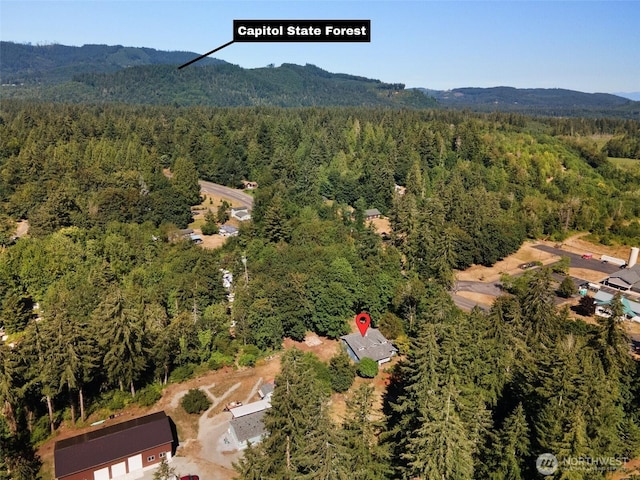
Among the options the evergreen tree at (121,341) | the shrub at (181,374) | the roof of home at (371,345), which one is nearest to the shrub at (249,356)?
the shrub at (181,374)

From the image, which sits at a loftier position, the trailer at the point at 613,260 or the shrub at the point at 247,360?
the trailer at the point at 613,260

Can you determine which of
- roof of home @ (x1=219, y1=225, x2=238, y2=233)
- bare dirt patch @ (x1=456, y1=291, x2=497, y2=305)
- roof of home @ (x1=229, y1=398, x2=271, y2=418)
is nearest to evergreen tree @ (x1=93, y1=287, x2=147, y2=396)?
roof of home @ (x1=229, y1=398, x2=271, y2=418)

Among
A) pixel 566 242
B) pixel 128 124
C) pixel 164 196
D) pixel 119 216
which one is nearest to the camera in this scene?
pixel 119 216

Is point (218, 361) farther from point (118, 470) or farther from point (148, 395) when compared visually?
point (118, 470)

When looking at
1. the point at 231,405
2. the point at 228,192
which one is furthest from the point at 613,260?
the point at 228,192

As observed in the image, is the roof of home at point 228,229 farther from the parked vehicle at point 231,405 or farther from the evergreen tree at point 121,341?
the parked vehicle at point 231,405

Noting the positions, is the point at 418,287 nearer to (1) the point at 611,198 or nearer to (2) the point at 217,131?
(1) the point at 611,198

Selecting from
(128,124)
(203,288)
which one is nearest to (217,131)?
(128,124)
